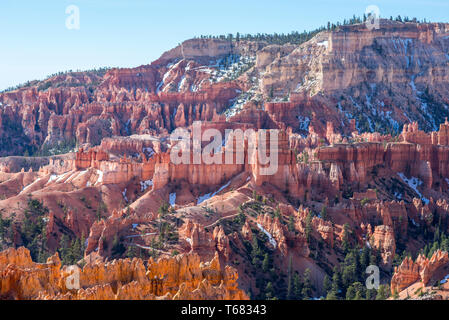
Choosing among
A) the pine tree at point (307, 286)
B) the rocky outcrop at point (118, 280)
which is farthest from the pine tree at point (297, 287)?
the rocky outcrop at point (118, 280)

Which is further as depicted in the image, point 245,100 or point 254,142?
point 245,100

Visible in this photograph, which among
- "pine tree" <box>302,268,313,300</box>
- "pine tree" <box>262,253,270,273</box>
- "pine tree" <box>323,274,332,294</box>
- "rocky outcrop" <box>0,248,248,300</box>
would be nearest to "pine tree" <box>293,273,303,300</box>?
"pine tree" <box>302,268,313,300</box>

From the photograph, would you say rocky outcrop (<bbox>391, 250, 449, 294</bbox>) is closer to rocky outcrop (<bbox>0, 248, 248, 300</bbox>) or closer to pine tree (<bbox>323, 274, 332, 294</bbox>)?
pine tree (<bbox>323, 274, 332, 294</bbox>)

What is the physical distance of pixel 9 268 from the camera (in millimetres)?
49562

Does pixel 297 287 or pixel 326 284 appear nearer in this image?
pixel 297 287

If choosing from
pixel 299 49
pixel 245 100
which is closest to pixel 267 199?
pixel 245 100

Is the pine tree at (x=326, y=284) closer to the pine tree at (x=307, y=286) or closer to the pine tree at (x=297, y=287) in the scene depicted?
the pine tree at (x=307, y=286)

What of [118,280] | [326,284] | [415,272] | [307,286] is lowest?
[326,284]

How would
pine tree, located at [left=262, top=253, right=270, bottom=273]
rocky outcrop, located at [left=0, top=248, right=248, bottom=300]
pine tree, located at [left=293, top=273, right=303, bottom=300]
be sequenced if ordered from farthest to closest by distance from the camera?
1. pine tree, located at [left=262, top=253, right=270, bottom=273]
2. pine tree, located at [left=293, top=273, right=303, bottom=300]
3. rocky outcrop, located at [left=0, top=248, right=248, bottom=300]

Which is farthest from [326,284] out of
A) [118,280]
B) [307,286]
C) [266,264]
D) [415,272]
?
[118,280]

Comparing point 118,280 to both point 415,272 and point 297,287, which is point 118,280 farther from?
point 415,272

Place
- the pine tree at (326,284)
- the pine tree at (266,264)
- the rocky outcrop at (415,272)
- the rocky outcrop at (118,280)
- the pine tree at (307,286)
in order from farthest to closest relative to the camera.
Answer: the pine tree at (266,264)
the pine tree at (326,284)
the pine tree at (307,286)
the rocky outcrop at (415,272)
the rocky outcrop at (118,280)

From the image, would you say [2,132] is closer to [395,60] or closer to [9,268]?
[395,60]

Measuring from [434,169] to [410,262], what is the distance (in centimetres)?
5336
